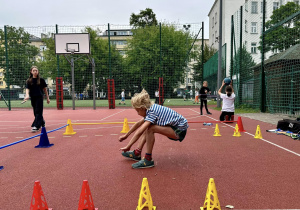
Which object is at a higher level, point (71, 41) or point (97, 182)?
point (71, 41)

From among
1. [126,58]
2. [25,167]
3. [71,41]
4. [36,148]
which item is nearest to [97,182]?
[25,167]

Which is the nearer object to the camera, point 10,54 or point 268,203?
point 268,203

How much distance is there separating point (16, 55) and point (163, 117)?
18.8m

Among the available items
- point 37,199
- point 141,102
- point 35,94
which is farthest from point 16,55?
point 37,199

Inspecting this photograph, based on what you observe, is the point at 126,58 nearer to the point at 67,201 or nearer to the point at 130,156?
the point at 130,156

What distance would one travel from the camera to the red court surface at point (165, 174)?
257cm

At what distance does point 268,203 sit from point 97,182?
2.08 metres

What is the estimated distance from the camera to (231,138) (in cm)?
583

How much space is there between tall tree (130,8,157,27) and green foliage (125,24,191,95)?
24.8 meters

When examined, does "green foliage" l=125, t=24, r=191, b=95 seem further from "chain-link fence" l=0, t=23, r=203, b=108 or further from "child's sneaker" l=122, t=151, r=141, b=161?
"child's sneaker" l=122, t=151, r=141, b=161

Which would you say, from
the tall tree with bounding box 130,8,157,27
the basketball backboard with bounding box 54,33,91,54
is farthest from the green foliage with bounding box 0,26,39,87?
the tall tree with bounding box 130,8,157,27

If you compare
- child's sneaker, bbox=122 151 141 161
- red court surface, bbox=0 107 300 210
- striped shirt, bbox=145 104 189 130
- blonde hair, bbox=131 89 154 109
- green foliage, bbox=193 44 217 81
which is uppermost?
green foliage, bbox=193 44 217 81

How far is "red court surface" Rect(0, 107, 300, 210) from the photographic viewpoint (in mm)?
2572

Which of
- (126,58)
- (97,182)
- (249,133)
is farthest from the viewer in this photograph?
(126,58)
